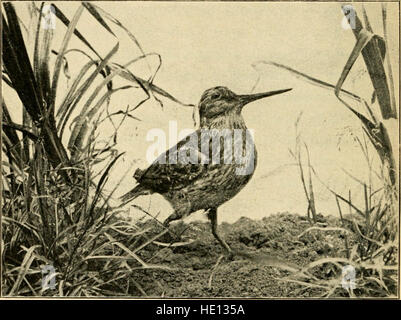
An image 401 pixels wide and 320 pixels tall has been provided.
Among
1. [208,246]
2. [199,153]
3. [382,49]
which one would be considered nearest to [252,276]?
[208,246]

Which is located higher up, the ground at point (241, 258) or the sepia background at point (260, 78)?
the sepia background at point (260, 78)

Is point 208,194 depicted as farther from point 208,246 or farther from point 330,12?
point 330,12

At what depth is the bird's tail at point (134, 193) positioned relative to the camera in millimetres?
1848

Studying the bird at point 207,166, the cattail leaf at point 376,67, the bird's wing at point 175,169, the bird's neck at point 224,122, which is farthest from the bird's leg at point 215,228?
the cattail leaf at point 376,67

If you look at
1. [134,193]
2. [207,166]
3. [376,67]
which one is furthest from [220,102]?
[376,67]

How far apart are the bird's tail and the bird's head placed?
29 cm

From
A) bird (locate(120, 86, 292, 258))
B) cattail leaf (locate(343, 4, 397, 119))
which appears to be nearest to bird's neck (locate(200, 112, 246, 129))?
bird (locate(120, 86, 292, 258))

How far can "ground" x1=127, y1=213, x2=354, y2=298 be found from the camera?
6.01ft

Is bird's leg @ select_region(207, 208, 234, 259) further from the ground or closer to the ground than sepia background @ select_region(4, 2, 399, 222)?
closer to the ground

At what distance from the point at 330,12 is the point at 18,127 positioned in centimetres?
104

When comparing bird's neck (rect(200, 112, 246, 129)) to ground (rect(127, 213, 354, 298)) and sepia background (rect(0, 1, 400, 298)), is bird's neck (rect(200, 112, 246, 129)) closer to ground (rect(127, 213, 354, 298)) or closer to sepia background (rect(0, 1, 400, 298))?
sepia background (rect(0, 1, 400, 298))

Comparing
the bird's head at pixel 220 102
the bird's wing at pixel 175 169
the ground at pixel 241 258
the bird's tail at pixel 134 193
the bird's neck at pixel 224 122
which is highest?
the bird's head at pixel 220 102

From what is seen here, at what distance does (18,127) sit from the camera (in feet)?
6.07

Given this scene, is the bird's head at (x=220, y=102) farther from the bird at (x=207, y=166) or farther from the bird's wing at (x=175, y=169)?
the bird's wing at (x=175, y=169)
